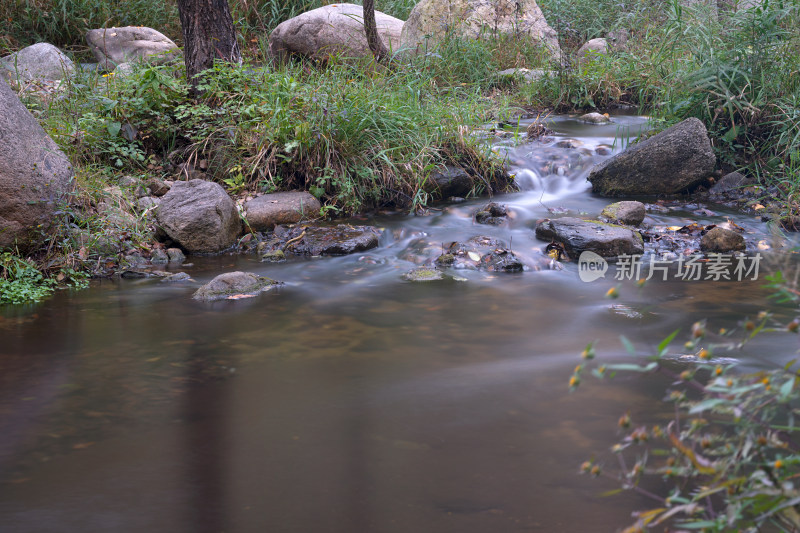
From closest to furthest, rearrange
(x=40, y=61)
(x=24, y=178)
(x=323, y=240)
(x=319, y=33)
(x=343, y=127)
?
(x=24, y=178), (x=323, y=240), (x=343, y=127), (x=40, y=61), (x=319, y=33)

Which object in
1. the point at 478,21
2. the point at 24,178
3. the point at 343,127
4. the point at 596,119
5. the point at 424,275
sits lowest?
the point at 424,275

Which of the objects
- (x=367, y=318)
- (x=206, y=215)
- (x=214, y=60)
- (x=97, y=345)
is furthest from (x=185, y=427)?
(x=214, y=60)

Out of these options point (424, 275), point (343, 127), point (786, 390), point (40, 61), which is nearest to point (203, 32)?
point (343, 127)

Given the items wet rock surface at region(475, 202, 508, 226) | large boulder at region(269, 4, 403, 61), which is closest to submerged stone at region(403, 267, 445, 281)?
wet rock surface at region(475, 202, 508, 226)

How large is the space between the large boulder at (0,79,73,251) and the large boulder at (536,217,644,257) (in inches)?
150

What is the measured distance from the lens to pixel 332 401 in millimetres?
3029

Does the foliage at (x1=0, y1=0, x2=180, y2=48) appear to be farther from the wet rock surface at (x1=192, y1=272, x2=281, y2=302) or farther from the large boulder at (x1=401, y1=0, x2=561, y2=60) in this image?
the wet rock surface at (x1=192, y1=272, x2=281, y2=302)

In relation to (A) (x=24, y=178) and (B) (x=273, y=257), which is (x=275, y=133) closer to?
(B) (x=273, y=257)

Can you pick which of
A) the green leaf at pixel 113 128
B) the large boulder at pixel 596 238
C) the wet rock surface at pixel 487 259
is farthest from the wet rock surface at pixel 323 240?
the green leaf at pixel 113 128

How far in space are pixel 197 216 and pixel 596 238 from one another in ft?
10.5

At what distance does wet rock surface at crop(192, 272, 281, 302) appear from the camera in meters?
4.55

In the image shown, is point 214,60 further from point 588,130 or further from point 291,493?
point 291,493

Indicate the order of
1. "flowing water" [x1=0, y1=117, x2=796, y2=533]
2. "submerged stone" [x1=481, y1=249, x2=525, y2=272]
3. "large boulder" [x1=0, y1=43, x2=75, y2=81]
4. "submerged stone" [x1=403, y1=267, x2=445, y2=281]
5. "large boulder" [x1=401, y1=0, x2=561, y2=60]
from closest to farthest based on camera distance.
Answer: "flowing water" [x1=0, y1=117, x2=796, y2=533], "submerged stone" [x1=403, y1=267, x2=445, y2=281], "submerged stone" [x1=481, y1=249, x2=525, y2=272], "large boulder" [x1=0, y1=43, x2=75, y2=81], "large boulder" [x1=401, y1=0, x2=561, y2=60]

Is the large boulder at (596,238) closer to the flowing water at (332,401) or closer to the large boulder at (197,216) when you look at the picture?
the flowing water at (332,401)
